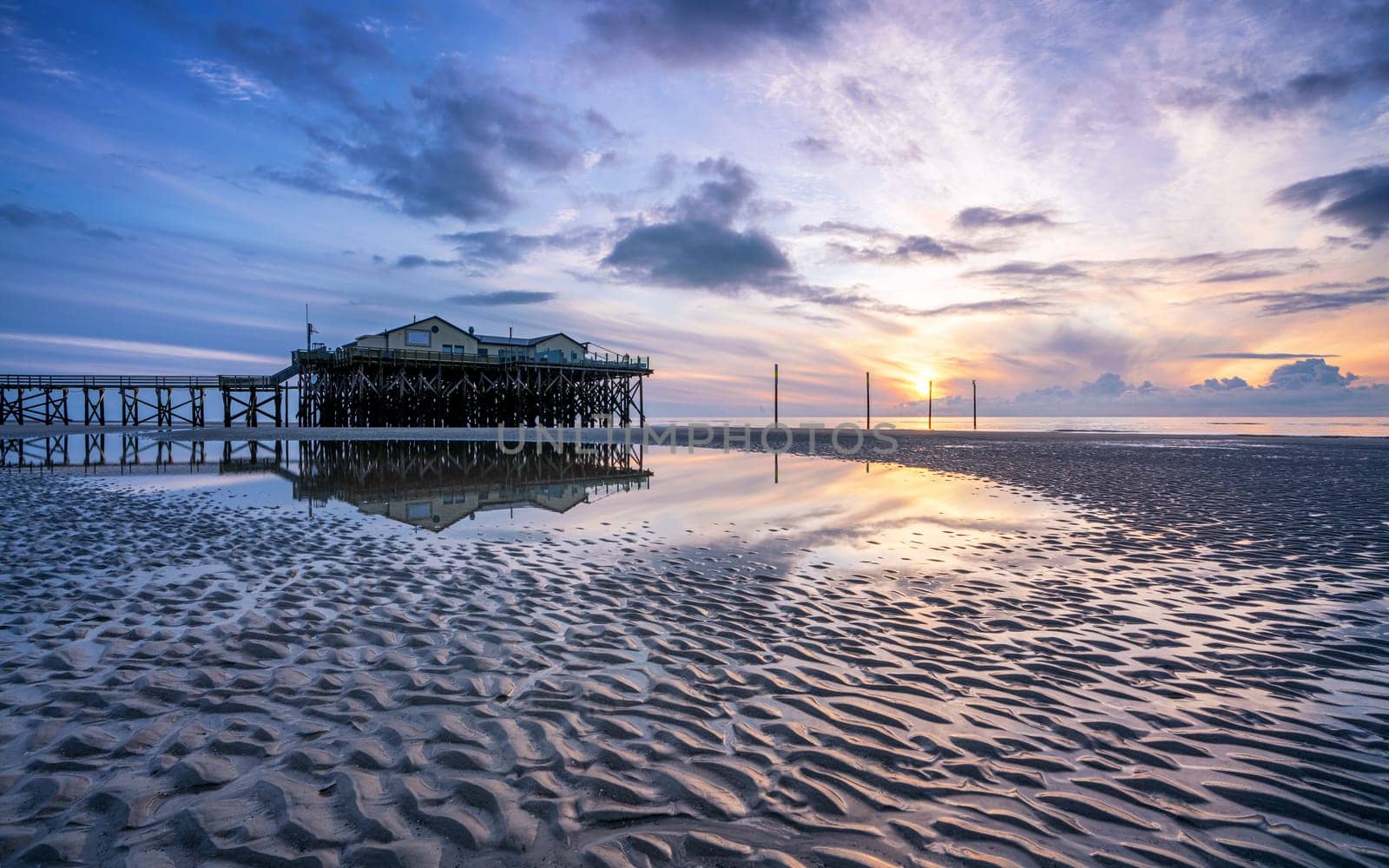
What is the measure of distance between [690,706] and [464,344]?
60.5 meters

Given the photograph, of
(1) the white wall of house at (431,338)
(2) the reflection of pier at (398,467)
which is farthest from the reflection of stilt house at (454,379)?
(2) the reflection of pier at (398,467)

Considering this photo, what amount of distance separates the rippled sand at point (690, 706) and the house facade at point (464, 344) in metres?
49.0

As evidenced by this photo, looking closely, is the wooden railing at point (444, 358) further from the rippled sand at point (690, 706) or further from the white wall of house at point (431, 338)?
the rippled sand at point (690, 706)

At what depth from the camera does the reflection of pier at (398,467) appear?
16.9 m

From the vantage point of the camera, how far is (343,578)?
8.95m

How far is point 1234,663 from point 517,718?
6.60 meters

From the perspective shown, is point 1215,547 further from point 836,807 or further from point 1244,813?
point 836,807

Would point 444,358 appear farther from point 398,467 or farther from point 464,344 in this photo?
point 398,467

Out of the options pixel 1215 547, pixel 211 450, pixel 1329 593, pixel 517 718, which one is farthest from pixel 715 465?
pixel 211 450

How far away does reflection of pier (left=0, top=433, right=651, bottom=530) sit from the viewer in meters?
16.9

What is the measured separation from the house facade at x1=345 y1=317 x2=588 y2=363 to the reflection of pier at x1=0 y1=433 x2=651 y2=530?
1454 cm

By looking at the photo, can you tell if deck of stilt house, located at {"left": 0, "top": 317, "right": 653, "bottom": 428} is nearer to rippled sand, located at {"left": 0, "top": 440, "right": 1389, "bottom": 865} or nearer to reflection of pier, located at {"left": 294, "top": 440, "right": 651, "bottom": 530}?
reflection of pier, located at {"left": 294, "top": 440, "right": 651, "bottom": 530}

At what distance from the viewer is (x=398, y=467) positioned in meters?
25.6

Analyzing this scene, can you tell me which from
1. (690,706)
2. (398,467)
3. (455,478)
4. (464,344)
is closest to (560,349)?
(464,344)
